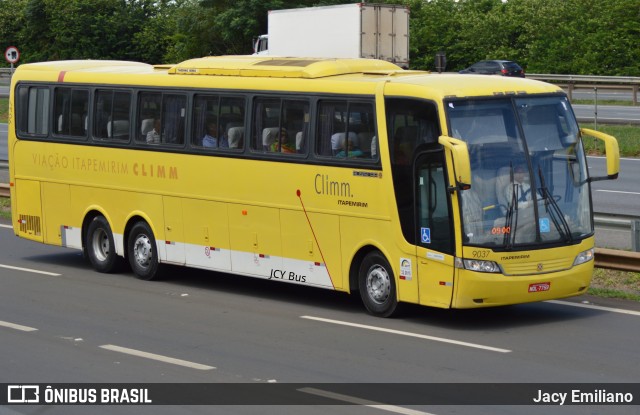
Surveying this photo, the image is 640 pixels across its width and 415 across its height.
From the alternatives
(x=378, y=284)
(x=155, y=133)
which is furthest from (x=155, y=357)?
(x=155, y=133)

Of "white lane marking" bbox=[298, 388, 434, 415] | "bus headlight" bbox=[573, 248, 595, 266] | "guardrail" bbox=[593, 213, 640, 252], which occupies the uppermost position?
"bus headlight" bbox=[573, 248, 595, 266]

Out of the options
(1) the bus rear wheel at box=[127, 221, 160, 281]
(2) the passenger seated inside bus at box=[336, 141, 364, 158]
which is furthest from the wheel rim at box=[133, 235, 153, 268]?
(2) the passenger seated inside bus at box=[336, 141, 364, 158]

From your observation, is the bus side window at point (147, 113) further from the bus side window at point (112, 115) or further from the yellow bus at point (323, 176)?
the bus side window at point (112, 115)

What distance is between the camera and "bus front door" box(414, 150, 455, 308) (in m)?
13.4

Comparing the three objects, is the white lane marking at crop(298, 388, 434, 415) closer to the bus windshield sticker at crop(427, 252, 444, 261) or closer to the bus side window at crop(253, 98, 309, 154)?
the bus windshield sticker at crop(427, 252, 444, 261)

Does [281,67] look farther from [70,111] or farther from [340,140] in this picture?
[70,111]

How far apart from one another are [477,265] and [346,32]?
2414 cm

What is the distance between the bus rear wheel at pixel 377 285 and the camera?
559 inches

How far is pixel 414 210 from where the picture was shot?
13.8 metres

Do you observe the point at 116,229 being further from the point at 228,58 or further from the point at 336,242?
the point at 336,242

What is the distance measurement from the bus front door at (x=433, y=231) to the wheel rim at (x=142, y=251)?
5.29m

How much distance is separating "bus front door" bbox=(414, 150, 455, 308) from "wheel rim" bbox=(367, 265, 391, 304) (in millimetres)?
645

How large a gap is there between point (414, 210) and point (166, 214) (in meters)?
4.75

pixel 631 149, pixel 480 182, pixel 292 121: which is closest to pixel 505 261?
pixel 480 182
